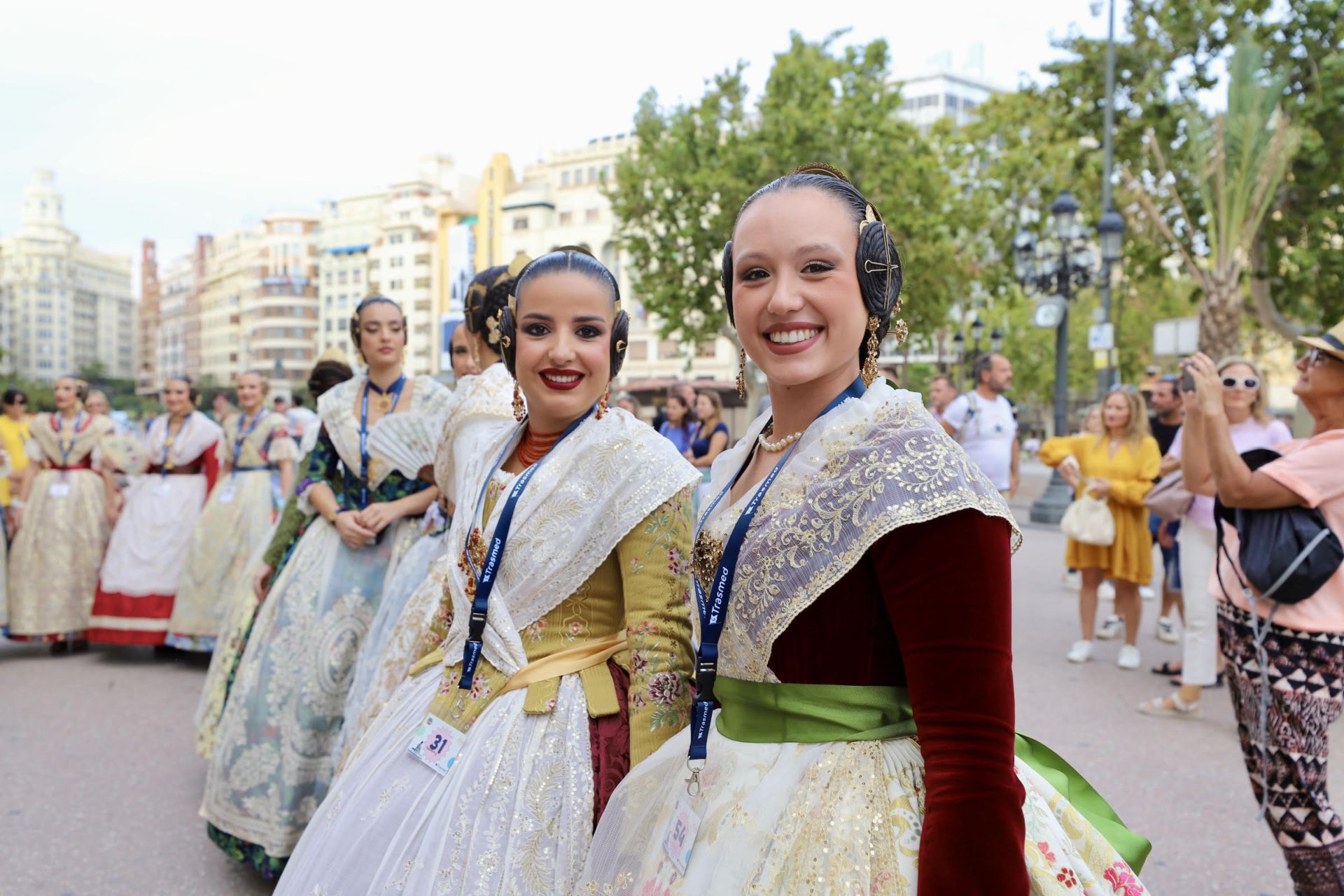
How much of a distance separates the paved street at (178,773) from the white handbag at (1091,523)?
2.84 feet

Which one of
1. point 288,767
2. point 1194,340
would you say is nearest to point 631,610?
point 288,767

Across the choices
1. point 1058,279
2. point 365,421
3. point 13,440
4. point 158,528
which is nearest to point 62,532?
point 158,528

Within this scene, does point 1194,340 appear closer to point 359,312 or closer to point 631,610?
point 359,312

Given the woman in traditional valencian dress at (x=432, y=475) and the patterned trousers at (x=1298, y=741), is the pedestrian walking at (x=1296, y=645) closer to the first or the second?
the patterned trousers at (x=1298, y=741)

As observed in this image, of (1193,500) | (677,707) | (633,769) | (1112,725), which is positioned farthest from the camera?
(1193,500)

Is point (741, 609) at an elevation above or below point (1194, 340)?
below

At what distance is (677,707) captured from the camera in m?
1.90

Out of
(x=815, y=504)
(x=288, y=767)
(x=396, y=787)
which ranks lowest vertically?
(x=288, y=767)

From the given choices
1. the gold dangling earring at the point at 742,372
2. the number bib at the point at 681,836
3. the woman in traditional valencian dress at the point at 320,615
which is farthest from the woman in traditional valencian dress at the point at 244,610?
the number bib at the point at 681,836

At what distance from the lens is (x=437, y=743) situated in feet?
6.53

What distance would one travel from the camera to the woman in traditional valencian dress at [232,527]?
6703mm

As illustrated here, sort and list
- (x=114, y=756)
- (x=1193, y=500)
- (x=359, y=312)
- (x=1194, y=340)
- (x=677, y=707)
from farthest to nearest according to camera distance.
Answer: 1. (x=1194, y=340)
2. (x=1193, y=500)
3. (x=114, y=756)
4. (x=359, y=312)
5. (x=677, y=707)

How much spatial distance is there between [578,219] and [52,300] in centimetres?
10117

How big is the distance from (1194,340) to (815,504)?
10.5 meters
